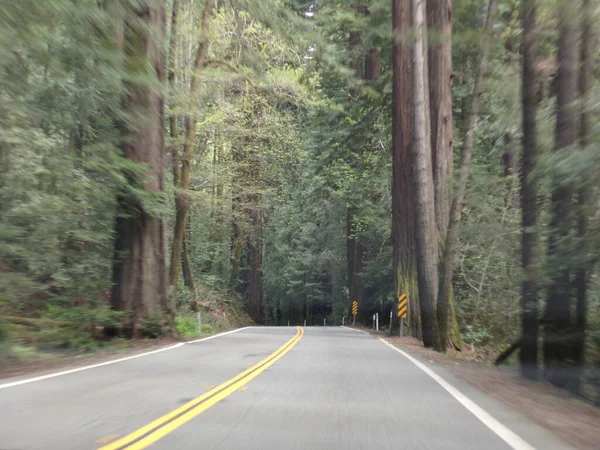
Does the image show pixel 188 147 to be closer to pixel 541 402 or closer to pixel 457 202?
pixel 457 202

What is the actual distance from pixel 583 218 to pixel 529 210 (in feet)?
8.05

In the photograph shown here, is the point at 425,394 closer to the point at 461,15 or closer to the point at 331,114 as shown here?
the point at 461,15

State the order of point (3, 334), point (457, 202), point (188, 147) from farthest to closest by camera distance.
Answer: point (188, 147) → point (457, 202) → point (3, 334)

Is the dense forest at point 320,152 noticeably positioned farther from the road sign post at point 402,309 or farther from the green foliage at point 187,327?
the green foliage at point 187,327

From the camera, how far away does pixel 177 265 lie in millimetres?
23875

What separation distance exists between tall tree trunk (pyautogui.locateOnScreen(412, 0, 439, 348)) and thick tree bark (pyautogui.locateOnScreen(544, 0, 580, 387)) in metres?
7.19

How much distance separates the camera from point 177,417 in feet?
21.6

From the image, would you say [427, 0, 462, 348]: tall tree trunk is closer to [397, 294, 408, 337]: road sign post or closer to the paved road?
[397, 294, 408, 337]: road sign post

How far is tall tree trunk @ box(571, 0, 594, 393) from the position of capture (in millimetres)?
9070

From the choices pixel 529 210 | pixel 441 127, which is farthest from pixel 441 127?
pixel 529 210

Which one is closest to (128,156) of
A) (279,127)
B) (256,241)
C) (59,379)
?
(59,379)

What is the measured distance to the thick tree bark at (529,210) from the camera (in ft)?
36.4

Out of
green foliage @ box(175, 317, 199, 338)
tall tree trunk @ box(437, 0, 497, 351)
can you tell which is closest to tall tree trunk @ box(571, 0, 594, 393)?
tall tree trunk @ box(437, 0, 497, 351)

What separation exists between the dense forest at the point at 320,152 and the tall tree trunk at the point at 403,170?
77mm
